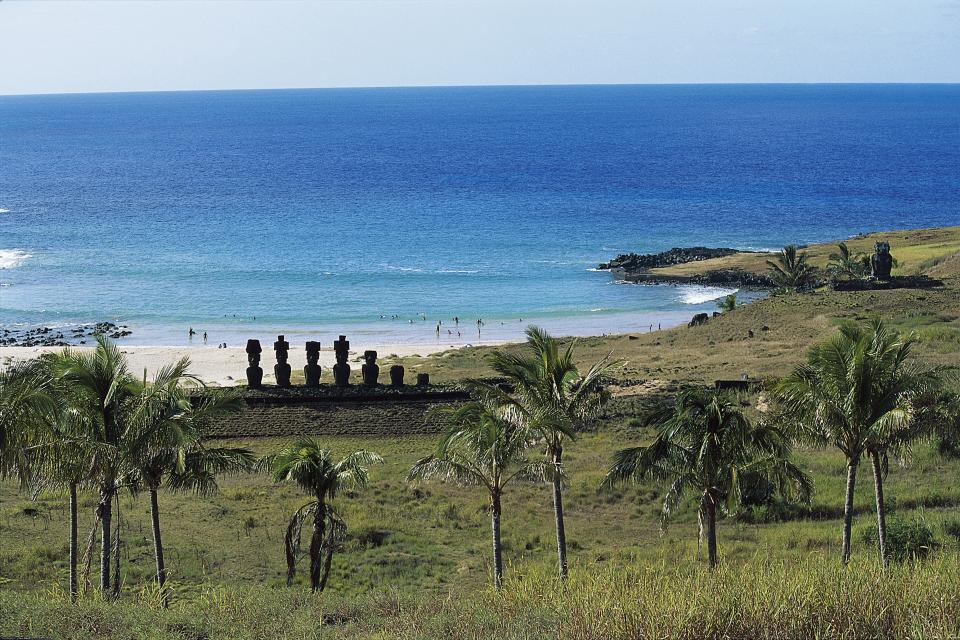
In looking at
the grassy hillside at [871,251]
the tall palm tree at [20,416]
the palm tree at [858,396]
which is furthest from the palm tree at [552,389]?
the grassy hillside at [871,251]

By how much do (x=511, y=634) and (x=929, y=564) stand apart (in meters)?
7.33

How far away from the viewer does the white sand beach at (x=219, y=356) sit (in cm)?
5595

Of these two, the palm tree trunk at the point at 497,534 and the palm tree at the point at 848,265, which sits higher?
the palm tree at the point at 848,265

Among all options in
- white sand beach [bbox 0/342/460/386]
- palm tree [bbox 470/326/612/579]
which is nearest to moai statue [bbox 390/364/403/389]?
white sand beach [bbox 0/342/460/386]

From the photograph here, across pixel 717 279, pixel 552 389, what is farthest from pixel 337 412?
pixel 717 279

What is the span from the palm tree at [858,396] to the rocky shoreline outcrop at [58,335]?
173 ft

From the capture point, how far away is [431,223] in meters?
115

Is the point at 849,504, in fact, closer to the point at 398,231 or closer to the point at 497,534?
the point at 497,534

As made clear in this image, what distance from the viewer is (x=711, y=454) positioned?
2025cm

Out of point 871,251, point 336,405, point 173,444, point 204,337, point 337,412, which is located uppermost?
point 871,251

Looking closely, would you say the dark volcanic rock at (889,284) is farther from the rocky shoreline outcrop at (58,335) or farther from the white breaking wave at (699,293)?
the rocky shoreline outcrop at (58,335)

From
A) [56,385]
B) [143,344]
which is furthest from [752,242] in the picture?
[56,385]

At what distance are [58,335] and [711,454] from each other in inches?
2214

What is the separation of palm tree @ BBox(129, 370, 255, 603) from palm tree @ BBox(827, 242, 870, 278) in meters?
51.9
